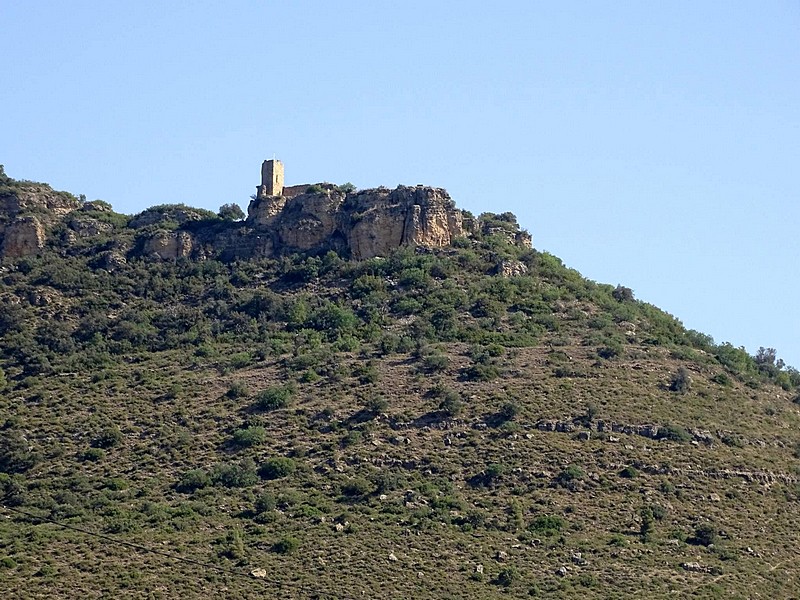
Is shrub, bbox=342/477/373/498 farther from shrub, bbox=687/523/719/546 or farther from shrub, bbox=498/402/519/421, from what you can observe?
shrub, bbox=687/523/719/546

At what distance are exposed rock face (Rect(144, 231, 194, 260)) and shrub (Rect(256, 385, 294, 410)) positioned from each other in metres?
14.9

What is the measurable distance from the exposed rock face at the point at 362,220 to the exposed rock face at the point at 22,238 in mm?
9473

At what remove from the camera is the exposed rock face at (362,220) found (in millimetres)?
85625

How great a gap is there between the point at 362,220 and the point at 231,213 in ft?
26.6

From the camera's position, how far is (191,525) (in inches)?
2534

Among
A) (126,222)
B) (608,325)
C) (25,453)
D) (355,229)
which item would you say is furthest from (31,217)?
(608,325)

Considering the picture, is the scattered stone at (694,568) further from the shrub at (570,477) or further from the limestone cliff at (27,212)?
the limestone cliff at (27,212)

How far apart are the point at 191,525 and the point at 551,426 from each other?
46.0ft

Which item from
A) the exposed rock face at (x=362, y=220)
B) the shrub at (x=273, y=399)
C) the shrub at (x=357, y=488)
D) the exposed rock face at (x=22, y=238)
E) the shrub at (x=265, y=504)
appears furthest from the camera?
the exposed rock face at (x=22, y=238)

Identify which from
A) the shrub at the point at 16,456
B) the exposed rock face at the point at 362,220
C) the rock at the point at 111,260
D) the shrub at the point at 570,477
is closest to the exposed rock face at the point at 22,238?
the rock at the point at 111,260

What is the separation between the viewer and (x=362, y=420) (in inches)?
2810

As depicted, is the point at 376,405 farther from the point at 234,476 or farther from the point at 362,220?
the point at 362,220

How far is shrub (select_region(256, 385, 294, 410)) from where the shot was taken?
240ft

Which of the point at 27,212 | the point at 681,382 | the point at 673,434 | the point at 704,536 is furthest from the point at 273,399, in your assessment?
the point at 27,212
